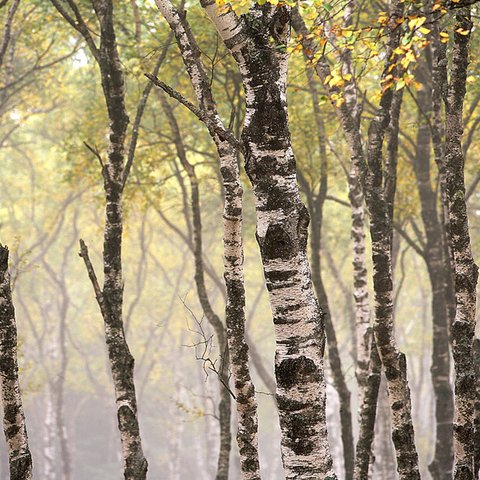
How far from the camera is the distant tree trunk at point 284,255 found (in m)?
4.72

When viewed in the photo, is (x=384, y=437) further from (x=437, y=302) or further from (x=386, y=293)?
(x=386, y=293)

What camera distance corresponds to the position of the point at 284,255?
4.78m

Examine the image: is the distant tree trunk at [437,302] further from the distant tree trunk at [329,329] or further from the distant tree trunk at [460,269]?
the distant tree trunk at [460,269]

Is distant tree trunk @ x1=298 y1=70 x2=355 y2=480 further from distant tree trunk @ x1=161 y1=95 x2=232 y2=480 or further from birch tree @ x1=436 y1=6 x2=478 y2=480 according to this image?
birch tree @ x1=436 y1=6 x2=478 y2=480

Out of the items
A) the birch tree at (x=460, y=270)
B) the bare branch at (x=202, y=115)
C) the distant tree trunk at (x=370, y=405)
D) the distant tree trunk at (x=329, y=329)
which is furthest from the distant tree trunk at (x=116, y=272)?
the birch tree at (x=460, y=270)

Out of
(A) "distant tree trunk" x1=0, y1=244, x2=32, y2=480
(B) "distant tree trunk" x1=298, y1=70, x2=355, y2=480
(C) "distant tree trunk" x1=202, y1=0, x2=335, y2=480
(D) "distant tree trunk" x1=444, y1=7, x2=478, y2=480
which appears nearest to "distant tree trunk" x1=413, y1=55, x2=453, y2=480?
(B) "distant tree trunk" x1=298, y1=70, x2=355, y2=480

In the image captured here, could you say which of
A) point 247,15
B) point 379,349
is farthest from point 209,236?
point 247,15

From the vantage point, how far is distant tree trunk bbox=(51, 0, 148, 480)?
910cm

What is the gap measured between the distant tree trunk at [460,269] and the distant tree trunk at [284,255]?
2904 mm

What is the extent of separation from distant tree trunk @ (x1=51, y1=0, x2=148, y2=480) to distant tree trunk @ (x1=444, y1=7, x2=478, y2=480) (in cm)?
432

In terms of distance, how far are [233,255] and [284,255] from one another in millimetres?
2574

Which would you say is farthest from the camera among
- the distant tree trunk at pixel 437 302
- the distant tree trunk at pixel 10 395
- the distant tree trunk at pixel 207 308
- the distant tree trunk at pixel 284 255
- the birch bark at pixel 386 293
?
A: the distant tree trunk at pixel 437 302

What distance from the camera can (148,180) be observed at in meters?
18.5

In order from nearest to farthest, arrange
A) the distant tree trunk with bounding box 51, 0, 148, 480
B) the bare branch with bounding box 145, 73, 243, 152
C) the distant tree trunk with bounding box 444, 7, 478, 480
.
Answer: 1. the bare branch with bounding box 145, 73, 243, 152
2. the distant tree trunk with bounding box 444, 7, 478, 480
3. the distant tree trunk with bounding box 51, 0, 148, 480
